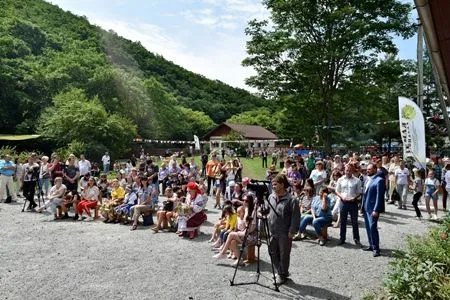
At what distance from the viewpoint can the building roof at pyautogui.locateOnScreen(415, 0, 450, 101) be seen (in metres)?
3.52

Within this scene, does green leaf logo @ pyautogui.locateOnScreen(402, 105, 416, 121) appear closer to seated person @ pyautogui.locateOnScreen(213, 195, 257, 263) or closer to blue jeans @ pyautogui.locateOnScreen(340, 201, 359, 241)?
blue jeans @ pyautogui.locateOnScreen(340, 201, 359, 241)

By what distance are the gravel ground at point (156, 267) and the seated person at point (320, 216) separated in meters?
0.30

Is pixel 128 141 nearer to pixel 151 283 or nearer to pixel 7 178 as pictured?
pixel 7 178

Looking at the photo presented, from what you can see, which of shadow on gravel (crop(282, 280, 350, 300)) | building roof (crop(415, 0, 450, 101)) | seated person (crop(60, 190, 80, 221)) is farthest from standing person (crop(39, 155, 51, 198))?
building roof (crop(415, 0, 450, 101))

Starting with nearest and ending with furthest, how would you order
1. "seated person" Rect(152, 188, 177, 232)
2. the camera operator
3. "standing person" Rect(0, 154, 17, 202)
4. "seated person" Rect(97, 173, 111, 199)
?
"seated person" Rect(152, 188, 177, 232) → "seated person" Rect(97, 173, 111, 199) → the camera operator → "standing person" Rect(0, 154, 17, 202)

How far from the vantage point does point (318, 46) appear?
66.5ft

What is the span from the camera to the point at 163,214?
9.99m

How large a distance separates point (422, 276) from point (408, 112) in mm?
8883

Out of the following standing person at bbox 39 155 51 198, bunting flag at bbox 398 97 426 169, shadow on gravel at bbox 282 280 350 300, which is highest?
bunting flag at bbox 398 97 426 169

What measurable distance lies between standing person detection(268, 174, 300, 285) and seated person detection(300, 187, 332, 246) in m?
2.62

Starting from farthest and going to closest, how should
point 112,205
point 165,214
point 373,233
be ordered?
1. point 112,205
2. point 165,214
3. point 373,233

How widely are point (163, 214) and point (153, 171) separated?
3534mm

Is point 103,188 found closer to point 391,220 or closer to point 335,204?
point 335,204

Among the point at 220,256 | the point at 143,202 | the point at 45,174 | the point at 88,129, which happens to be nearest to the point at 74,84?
the point at 88,129
